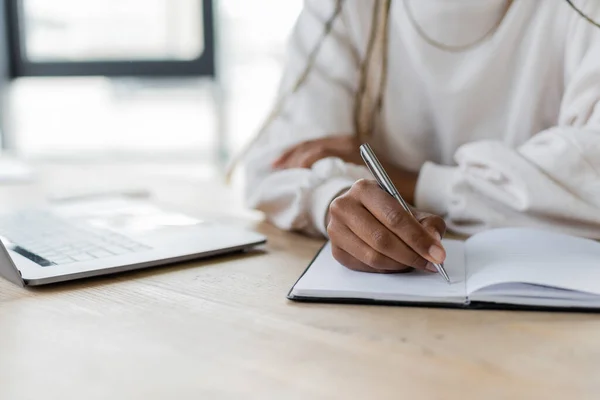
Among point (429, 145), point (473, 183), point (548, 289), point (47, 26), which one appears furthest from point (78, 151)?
point (548, 289)

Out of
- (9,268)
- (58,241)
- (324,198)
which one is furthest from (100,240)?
(324,198)

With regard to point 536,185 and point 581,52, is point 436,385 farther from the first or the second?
point 581,52

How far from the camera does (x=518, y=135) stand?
108 centimetres

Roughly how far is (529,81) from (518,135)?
0.08 meters

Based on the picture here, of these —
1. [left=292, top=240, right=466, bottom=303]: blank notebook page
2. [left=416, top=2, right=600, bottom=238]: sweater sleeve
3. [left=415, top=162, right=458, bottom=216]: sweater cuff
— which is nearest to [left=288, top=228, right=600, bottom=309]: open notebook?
[left=292, top=240, right=466, bottom=303]: blank notebook page

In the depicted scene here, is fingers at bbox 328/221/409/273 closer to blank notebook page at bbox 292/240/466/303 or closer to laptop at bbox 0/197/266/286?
blank notebook page at bbox 292/240/466/303

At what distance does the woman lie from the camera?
851 mm

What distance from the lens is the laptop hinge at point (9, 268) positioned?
69 cm

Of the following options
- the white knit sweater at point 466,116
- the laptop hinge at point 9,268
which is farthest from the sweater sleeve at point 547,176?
the laptop hinge at point 9,268

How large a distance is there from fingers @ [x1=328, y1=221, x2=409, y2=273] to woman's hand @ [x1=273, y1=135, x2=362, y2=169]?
32cm

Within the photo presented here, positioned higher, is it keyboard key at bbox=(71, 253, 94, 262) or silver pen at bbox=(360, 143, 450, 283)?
silver pen at bbox=(360, 143, 450, 283)

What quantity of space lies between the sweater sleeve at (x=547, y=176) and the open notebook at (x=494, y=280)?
0.10 metres

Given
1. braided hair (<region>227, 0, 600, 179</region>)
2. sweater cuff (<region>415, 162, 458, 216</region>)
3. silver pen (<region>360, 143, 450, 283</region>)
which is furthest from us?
braided hair (<region>227, 0, 600, 179</region>)

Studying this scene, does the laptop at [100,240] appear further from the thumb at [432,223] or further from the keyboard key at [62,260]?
the thumb at [432,223]
